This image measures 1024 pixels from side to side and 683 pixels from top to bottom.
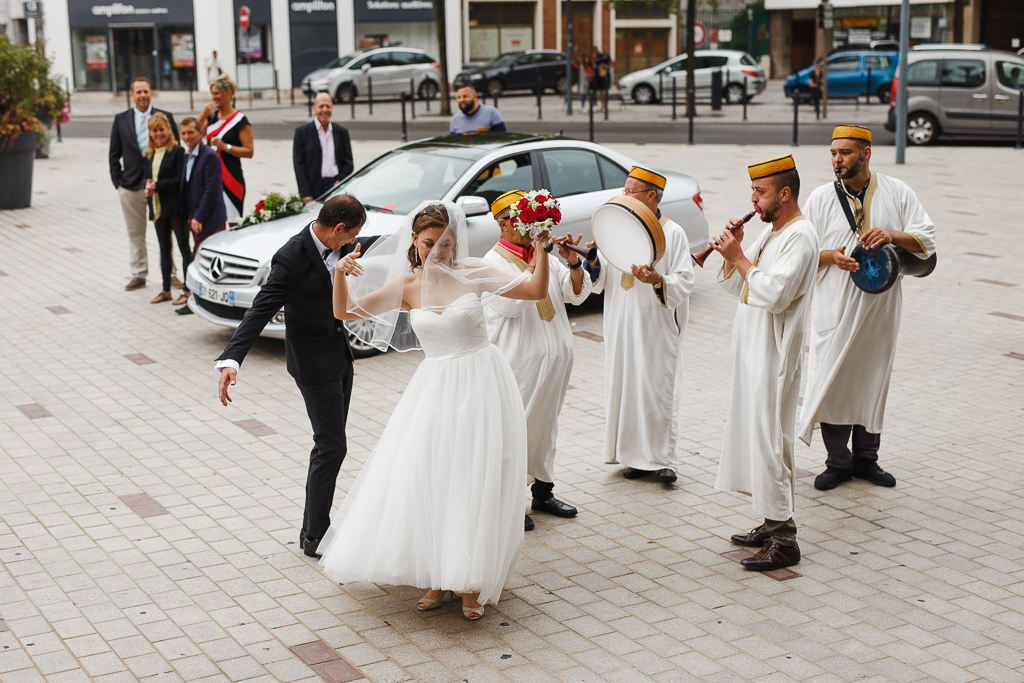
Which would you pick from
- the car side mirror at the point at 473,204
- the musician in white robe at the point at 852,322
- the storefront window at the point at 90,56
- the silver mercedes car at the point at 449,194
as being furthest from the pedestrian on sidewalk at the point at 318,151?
the storefront window at the point at 90,56

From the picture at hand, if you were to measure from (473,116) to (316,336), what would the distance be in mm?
8038

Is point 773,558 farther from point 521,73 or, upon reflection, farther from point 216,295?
point 521,73

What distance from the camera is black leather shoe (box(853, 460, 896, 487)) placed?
6.21m

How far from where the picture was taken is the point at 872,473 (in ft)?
20.6

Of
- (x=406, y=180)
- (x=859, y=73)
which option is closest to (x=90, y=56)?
(x=859, y=73)

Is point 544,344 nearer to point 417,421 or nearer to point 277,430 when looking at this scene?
point 417,421

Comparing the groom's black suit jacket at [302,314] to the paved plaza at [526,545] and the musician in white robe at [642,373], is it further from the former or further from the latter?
the musician in white robe at [642,373]

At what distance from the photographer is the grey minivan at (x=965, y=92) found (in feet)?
72.5

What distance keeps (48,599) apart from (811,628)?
336cm

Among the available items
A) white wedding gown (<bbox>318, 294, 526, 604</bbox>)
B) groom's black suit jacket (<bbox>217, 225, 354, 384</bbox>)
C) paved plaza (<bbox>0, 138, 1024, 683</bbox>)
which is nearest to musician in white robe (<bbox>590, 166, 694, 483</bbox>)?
paved plaza (<bbox>0, 138, 1024, 683</bbox>)

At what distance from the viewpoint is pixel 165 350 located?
9062mm

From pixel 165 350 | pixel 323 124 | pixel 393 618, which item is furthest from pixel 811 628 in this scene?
pixel 323 124

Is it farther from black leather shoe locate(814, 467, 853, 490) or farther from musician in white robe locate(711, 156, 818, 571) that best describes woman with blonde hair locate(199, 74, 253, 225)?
musician in white robe locate(711, 156, 818, 571)

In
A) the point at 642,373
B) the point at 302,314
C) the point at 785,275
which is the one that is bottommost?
the point at 642,373
